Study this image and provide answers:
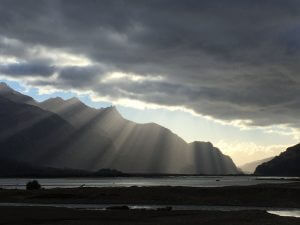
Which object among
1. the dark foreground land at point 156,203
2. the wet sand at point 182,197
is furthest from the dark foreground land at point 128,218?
the wet sand at point 182,197

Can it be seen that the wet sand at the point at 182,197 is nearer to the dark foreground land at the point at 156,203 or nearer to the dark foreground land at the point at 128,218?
the dark foreground land at the point at 156,203

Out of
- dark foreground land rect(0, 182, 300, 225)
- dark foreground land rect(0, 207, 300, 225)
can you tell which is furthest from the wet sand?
dark foreground land rect(0, 207, 300, 225)

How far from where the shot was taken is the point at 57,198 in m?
88.8

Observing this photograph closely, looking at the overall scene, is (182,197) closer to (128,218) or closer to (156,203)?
(156,203)

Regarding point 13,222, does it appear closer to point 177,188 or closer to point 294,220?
point 294,220

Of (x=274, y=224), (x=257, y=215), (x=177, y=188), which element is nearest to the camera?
(x=274, y=224)

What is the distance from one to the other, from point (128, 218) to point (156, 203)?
1183 inches

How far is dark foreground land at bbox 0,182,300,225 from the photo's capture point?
47062 mm

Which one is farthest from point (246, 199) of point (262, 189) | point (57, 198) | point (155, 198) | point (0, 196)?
point (0, 196)

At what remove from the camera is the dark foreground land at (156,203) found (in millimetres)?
47062

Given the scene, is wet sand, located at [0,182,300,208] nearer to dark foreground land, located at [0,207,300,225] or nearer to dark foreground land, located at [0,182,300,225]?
dark foreground land, located at [0,182,300,225]

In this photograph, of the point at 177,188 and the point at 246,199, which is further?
the point at 177,188

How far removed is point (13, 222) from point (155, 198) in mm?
43520

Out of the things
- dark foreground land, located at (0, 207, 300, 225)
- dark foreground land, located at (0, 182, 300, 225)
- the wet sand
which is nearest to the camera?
dark foreground land, located at (0, 207, 300, 225)
